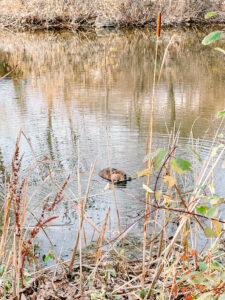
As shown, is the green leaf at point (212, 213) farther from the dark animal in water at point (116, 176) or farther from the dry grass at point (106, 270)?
A: the dark animal in water at point (116, 176)

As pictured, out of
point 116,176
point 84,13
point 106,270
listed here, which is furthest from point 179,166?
point 84,13

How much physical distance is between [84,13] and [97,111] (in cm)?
1718

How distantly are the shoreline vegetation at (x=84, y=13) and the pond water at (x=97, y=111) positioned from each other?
7970mm

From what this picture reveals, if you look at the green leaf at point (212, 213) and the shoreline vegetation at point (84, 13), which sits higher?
the shoreline vegetation at point (84, 13)

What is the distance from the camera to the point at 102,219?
405 cm

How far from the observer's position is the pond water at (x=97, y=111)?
4406mm

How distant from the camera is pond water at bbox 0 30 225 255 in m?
4.41

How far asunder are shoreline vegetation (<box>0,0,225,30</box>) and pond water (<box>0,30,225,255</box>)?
797 cm

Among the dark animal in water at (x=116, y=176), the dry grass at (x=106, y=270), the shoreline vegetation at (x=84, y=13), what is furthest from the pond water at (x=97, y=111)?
the shoreline vegetation at (x=84, y=13)

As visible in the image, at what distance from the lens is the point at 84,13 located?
23.2 m

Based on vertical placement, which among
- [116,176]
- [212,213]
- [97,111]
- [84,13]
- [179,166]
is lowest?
[116,176]

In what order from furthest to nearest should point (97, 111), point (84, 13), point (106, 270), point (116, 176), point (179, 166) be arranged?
point (84, 13) < point (97, 111) < point (116, 176) < point (106, 270) < point (179, 166)

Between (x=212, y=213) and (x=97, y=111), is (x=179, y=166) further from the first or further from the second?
(x=97, y=111)

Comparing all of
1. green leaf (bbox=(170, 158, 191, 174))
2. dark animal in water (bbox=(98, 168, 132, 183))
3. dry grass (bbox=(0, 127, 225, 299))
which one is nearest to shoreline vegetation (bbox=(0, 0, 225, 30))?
dark animal in water (bbox=(98, 168, 132, 183))
